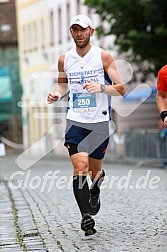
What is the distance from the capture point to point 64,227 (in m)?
9.59

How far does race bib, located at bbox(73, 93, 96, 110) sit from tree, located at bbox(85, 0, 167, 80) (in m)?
19.7

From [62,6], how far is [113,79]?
43262mm

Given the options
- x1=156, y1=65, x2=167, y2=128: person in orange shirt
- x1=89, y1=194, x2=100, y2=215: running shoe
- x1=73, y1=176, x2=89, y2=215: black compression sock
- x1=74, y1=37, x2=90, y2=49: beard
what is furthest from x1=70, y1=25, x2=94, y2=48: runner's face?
x1=89, y1=194, x2=100, y2=215: running shoe

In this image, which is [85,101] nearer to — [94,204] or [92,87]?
[92,87]

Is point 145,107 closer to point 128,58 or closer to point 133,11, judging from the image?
point 128,58

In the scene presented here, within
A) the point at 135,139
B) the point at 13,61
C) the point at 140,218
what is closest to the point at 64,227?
the point at 140,218

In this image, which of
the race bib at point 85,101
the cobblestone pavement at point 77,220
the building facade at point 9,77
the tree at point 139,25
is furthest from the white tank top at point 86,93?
the building facade at point 9,77

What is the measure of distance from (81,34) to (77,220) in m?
2.18

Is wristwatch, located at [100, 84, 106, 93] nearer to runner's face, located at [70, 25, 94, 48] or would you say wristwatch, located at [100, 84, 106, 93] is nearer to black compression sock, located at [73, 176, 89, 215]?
runner's face, located at [70, 25, 94, 48]

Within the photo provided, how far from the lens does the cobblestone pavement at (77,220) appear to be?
8.26 metres

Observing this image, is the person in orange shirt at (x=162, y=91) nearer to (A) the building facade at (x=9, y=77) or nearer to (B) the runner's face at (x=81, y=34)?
(B) the runner's face at (x=81, y=34)

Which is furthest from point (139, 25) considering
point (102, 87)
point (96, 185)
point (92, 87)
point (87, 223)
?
point (87, 223)

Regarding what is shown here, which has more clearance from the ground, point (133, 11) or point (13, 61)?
point (133, 11)

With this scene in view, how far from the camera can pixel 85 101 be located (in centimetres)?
905
